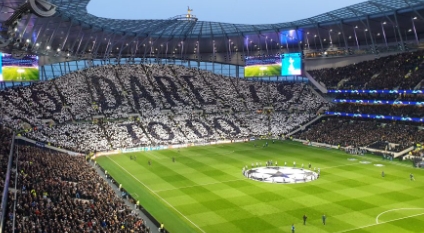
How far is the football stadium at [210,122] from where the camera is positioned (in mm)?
30703

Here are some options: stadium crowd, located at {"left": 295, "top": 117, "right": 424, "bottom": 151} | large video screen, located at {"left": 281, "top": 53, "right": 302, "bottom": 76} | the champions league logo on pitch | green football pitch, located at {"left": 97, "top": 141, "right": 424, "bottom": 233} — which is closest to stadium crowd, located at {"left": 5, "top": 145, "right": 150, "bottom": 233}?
green football pitch, located at {"left": 97, "top": 141, "right": 424, "bottom": 233}

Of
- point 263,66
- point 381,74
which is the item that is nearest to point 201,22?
point 263,66

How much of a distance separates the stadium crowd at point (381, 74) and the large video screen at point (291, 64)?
5.31 m

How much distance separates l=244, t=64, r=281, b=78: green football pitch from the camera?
93.9 metres

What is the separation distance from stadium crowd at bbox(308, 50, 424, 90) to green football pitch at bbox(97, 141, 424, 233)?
2117 cm

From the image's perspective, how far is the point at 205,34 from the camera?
3829 inches

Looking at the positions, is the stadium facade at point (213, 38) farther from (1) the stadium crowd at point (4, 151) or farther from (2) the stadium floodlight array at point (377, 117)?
(1) the stadium crowd at point (4, 151)

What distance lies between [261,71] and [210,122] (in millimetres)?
22478

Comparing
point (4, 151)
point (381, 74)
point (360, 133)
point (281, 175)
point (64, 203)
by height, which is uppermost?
point (381, 74)

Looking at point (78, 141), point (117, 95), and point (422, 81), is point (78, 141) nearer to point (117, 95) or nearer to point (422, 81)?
point (117, 95)

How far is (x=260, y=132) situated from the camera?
79.1m

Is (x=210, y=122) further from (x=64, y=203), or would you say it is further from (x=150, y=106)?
(x=64, y=203)

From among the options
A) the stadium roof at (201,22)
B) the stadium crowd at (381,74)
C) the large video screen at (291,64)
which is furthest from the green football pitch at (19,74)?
the stadium crowd at (381,74)

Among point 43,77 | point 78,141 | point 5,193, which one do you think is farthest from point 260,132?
point 5,193
